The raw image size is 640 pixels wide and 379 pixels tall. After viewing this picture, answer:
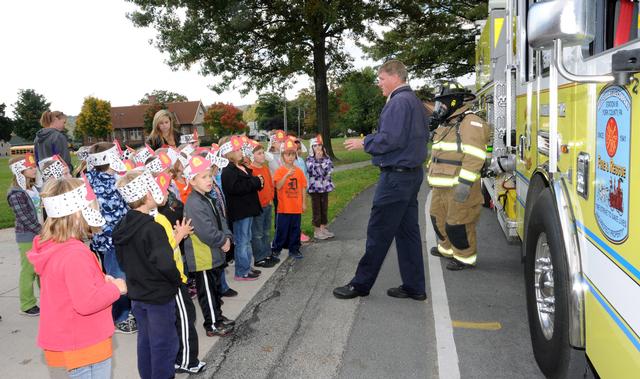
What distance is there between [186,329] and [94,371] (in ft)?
2.96

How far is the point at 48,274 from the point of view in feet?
8.93

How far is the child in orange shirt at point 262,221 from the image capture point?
6270 millimetres

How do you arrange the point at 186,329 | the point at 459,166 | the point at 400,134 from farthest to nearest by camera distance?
1. the point at 459,166
2. the point at 400,134
3. the point at 186,329

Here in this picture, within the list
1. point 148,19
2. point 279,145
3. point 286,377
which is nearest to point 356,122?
point 148,19

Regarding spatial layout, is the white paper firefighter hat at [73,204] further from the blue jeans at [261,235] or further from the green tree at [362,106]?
the green tree at [362,106]

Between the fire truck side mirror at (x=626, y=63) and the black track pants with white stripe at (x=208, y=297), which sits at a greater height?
the fire truck side mirror at (x=626, y=63)

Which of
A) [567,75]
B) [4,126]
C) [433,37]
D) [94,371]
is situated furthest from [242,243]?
[4,126]

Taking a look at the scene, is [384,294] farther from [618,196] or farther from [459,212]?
[618,196]

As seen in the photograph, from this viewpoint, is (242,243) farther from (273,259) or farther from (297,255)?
(297,255)

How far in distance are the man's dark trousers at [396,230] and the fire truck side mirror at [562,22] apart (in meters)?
2.71

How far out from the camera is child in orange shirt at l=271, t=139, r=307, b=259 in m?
6.73

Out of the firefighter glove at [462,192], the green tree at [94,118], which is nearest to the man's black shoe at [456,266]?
the firefighter glove at [462,192]

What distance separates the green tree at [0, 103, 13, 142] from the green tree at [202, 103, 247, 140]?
118 ft

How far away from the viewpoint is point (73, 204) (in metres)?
2.79
